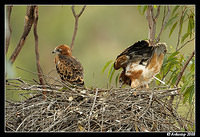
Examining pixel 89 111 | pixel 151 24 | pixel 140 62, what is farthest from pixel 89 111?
pixel 151 24

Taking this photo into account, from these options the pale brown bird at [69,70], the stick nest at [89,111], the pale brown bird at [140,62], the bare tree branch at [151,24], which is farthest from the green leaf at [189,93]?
the pale brown bird at [69,70]

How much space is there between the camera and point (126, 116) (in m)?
2.41

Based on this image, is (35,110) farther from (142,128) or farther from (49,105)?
(142,128)

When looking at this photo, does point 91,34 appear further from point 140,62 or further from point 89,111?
point 89,111

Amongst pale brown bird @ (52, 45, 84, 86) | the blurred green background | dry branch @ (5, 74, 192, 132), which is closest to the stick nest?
dry branch @ (5, 74, 192, 132)

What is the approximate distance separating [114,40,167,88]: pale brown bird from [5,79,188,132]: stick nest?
55cm

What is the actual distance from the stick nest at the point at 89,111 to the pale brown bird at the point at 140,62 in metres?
0.55

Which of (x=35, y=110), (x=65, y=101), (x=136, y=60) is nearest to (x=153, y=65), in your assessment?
(x=136, y=60)

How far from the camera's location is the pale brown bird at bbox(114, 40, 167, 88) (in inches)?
122

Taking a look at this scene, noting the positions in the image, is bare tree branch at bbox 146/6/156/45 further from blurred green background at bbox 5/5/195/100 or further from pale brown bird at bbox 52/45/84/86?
pale brown bird at bbox 52/45/84/86

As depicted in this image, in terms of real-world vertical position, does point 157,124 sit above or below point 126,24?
below

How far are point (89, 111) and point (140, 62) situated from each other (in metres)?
1.28
